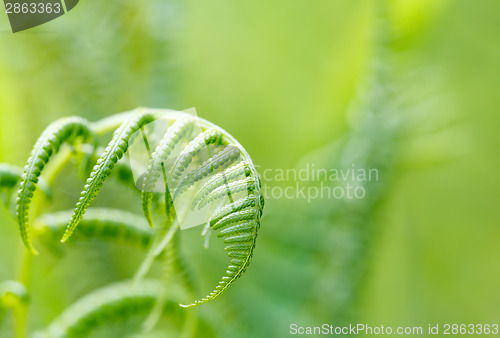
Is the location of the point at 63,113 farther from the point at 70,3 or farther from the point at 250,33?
the point at 250,33

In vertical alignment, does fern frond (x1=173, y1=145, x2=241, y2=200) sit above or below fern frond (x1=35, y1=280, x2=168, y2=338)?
above

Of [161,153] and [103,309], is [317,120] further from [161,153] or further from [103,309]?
[161,153]

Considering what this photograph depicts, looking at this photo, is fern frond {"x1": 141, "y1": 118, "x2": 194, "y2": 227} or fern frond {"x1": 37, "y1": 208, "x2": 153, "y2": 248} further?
fern frond {"x1": 37, "y1": 208, "x2": 153, "y2": 248}

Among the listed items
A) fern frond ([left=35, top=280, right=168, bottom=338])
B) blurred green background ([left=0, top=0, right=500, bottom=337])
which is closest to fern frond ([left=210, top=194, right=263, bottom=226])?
fern frond ([left=35, top=280, right=168, bottom=338])

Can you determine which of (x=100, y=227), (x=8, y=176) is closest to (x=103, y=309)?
(x=100, y=227)

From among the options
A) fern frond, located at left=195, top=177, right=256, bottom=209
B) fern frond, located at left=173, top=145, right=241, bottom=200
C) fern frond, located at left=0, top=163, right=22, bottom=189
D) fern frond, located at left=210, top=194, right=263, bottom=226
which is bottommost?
fern frond, located at left=210, top=194, right=263, bottom=226

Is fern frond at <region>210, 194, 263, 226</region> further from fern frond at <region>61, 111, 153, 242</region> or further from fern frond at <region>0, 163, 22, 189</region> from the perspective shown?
fern frond at <region>0, 163, 22, 189</region>

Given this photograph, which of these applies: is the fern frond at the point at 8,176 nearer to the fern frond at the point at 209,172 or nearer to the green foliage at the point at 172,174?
the green foliage at the point at 172,174
